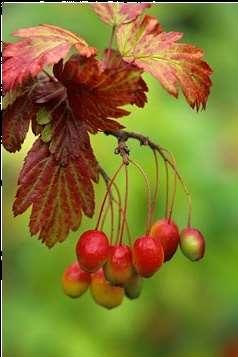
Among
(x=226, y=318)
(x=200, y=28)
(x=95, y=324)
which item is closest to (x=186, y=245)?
(x=95, y=324)

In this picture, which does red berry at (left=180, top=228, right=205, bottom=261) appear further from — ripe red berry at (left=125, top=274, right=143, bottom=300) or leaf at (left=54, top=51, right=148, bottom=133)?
leaf at (left=54, top=51, right=148, bottom=133)

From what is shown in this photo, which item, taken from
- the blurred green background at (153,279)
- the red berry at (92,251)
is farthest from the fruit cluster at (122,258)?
the blurred green background at (153,279)

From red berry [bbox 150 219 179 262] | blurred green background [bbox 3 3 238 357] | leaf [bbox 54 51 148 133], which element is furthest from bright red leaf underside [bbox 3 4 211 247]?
blurred green background [bbox 3 3 238 357]

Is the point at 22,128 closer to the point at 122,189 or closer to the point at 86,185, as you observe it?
the point at 86,185

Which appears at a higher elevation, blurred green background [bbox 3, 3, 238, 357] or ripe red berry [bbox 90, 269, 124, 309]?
blurred green background [bbox 3, 3, 238, 357]

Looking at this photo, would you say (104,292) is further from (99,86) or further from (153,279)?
(153,279)
